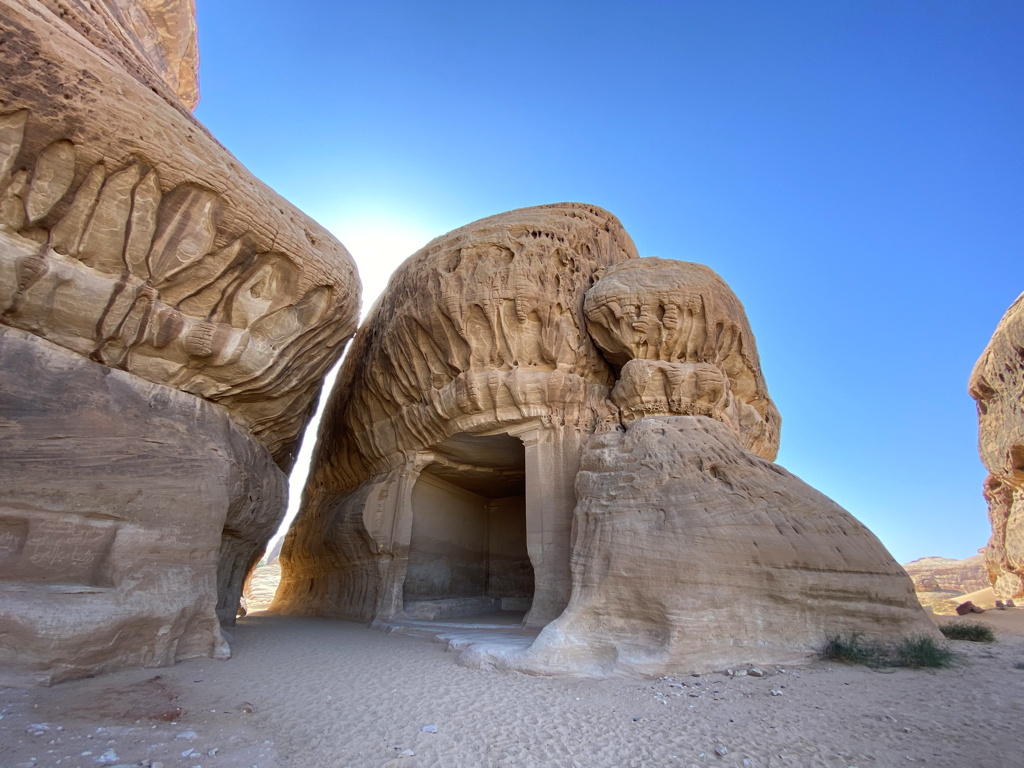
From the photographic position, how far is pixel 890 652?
18.2 feet

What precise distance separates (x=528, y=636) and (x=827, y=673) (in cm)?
394

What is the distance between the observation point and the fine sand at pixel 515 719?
3518 millimetres

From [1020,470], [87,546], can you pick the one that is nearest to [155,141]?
[87,546]

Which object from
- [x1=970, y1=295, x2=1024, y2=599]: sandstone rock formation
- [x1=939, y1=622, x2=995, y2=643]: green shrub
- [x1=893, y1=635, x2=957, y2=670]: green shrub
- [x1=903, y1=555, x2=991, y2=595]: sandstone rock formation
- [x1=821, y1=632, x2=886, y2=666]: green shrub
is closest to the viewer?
[x1=893, y1=635, x2=957, y2=670]: green shrub

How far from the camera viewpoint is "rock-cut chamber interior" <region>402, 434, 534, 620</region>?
11.1 meters

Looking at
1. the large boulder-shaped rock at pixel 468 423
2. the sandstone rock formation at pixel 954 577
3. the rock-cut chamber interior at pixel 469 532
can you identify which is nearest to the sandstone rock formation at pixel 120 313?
the large boulder-shaped rock at pixel 468 423

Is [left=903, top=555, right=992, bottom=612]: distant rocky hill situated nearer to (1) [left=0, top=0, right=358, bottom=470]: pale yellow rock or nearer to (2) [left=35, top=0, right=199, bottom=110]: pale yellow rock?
(1) [left=0, top=0, right=358, bottom=470]: pale yellow rock

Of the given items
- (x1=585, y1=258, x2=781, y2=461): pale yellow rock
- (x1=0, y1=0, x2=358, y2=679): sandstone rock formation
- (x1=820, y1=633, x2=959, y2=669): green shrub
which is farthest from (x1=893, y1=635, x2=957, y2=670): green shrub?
(x1=0, y1=0, x2=358, y2=679): sandstone rock formation

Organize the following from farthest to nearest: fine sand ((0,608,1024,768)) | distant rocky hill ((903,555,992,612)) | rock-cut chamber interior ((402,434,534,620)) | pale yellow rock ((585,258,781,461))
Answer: distant rocky hill ((903,555,992,612))
rock-cut chamber interior ((402,434,534,620))
pale yellow rock ((585,258,781,461))
fine sand ((0,608,1024,768))

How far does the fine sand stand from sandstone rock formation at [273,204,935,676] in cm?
81

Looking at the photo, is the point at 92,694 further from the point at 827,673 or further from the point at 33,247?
the point at 827,673

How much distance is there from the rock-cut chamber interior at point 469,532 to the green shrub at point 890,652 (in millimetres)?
6061

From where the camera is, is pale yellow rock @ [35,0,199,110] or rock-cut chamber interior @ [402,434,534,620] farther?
rock-cut chamber interior @ [402,434,534,620]

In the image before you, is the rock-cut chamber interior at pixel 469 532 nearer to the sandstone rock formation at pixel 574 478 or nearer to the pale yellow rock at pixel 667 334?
the sandstone rock formation at pixel 574 478
